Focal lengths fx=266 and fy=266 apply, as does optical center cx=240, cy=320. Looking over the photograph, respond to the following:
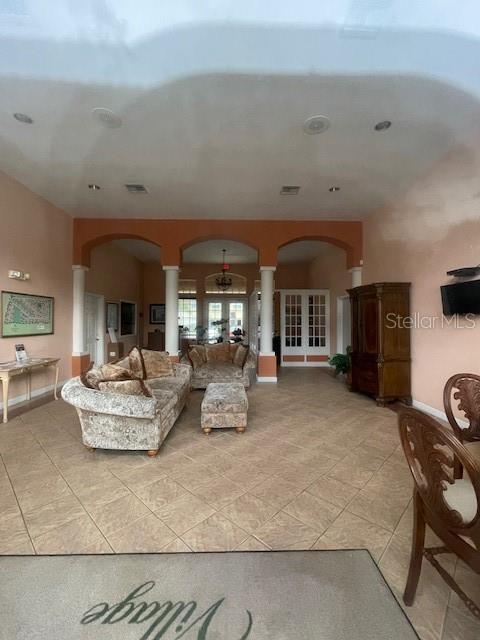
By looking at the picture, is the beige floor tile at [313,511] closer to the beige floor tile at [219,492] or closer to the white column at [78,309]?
the beige floor tile at [219,492]

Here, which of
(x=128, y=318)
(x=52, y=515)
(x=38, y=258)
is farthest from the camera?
(x=128, y=318)

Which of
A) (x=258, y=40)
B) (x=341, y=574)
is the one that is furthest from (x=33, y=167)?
(x=341, y=574)

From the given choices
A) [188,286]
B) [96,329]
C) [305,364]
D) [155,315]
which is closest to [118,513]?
[96,329]

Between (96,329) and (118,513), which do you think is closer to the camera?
(118,513)

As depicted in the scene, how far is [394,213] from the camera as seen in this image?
4355mm

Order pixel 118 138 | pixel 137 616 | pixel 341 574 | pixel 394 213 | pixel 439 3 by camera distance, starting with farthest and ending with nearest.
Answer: pixel 394 213, pixel 118 138, pixel 439 3, pixel 341 574, pixel 137 616

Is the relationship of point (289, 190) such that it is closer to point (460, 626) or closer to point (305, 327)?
point (460, 626)

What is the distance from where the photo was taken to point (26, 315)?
165 inches

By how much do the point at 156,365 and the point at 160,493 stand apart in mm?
2217

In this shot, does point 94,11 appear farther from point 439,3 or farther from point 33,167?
point 33,167

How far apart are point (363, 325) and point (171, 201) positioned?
386 cm

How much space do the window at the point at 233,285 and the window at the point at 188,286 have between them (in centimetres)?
44

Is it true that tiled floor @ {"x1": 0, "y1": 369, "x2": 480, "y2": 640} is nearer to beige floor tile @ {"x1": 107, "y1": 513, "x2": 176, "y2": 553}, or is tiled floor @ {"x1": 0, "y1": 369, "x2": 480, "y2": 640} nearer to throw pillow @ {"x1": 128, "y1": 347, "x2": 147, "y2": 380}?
beige floor tile @ {"x1": 107, "y1": 513, "x2": 176, "y2": 553}

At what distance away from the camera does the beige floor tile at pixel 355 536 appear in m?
1.53
